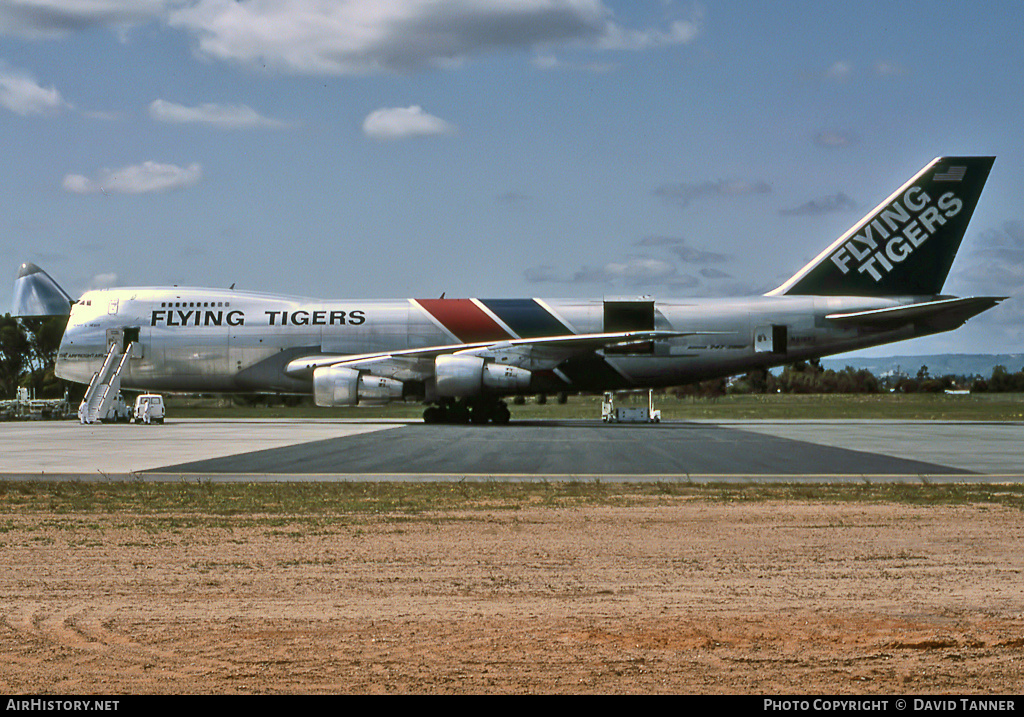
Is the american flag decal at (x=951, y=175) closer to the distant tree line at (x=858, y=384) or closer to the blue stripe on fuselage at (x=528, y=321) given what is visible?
the blue stripe on fuselage at (x=528, y=321)

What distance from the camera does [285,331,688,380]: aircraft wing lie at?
3634 cm

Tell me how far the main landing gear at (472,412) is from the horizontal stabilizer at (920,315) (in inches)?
496

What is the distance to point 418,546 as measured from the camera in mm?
9719

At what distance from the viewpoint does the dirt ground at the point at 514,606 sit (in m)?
5.46

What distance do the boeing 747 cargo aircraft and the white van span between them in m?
1.22

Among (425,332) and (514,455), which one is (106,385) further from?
(514,455)

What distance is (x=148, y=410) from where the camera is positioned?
1517 inches

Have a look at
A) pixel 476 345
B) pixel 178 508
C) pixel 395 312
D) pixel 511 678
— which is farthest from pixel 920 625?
pixel 395 312

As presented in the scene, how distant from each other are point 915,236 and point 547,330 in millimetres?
14424

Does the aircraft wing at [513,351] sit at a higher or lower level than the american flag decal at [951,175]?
lower

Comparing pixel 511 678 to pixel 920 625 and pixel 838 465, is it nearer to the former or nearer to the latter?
pixel 920 625

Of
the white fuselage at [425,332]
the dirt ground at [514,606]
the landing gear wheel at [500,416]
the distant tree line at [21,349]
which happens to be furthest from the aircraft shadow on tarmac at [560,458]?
the distant tree line at [21,349]

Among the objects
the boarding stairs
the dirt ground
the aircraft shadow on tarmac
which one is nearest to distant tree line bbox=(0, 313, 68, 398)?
the boarding stairs

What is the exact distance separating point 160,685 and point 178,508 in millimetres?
7644
